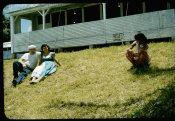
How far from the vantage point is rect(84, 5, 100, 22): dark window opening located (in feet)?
42.2

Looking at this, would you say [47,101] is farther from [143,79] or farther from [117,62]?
[117,62]

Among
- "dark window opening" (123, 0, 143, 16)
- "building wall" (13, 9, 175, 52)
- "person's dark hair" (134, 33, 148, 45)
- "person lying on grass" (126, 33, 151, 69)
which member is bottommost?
"person lying on grass" (126, 33, 151, 69)

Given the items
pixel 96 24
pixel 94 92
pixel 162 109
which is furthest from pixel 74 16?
pixel 162 109

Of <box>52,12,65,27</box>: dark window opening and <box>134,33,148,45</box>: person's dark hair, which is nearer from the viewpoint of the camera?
<box>134,33,148,45</box>: person's dark hair

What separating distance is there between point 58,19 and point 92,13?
3.36 metres

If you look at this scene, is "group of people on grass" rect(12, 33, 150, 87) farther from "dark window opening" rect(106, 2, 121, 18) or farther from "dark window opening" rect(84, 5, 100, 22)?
"dark window opening" rect(84, 5, 100, 22)

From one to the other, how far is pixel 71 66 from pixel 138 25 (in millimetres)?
4860

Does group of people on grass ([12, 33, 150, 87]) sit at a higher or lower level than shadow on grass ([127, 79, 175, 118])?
higher

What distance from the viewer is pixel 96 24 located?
10.5 meters

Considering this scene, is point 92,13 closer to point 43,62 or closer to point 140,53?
point 43,62

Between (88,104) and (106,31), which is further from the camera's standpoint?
(106,31)

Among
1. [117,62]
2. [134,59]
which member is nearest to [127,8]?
[117,62]

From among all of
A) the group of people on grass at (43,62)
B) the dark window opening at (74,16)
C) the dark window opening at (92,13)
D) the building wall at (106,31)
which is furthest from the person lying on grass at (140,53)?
the dark window opening at (74,16)

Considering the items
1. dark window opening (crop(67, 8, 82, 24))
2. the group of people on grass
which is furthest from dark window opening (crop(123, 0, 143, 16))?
the group of people on grass
